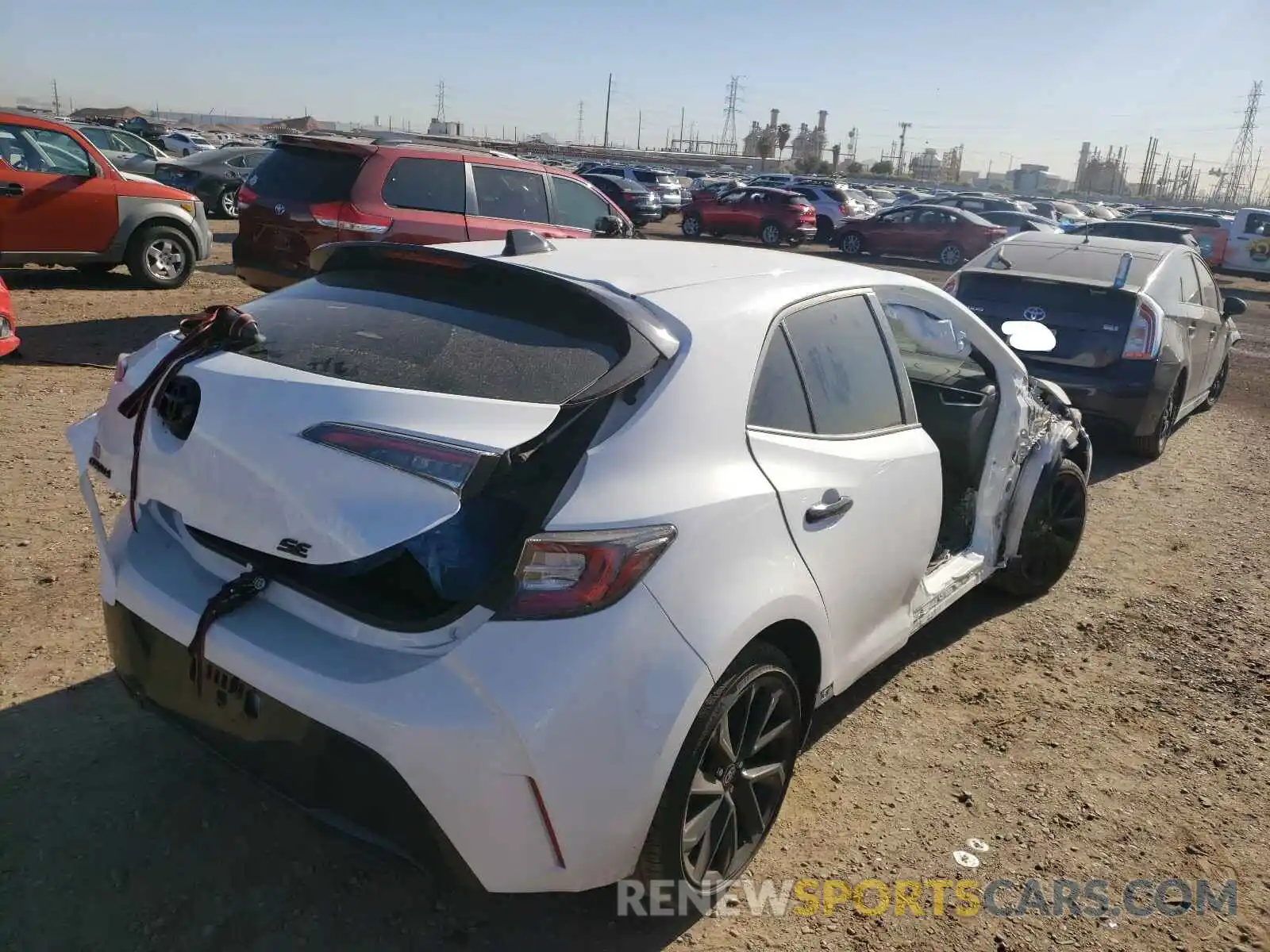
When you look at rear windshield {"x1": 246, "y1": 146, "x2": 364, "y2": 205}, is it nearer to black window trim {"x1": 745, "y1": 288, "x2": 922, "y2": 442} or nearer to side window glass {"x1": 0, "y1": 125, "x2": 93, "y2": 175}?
side window glass {"x1": 0, "y1": 125, "x2": 93, "y2": 175}

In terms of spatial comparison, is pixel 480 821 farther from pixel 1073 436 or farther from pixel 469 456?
pixel 1073 436

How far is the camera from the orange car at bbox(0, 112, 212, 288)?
966cm

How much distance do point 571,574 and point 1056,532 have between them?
3544 millimetres

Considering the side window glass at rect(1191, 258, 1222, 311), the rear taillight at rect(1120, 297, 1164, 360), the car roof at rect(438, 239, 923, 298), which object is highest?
the car roof at rect(438, 239, 923, 298)

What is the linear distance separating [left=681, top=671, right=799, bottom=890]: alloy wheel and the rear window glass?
7.36 meters

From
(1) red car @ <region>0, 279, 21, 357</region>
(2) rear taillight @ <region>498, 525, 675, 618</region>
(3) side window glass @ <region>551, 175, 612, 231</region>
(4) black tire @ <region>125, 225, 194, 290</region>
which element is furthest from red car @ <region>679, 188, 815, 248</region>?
(2) rear taillight @ <region>498, 525, 675, 618</region>

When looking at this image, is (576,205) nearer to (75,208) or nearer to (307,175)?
(307,175)

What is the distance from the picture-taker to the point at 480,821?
203 cm

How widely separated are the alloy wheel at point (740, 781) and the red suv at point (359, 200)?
677 cm

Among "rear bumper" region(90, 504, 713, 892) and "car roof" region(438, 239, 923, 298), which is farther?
"car roof" region(438, 239, 923, 298)

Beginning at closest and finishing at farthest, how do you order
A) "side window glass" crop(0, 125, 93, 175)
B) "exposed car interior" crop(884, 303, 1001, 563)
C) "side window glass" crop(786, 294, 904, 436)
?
"side window glass" crop(786, 294, 904, 436) < "exposed car interior" crop(884, 303, 1001, 563) < "side window glass" crop(0, 125, 93, 175)

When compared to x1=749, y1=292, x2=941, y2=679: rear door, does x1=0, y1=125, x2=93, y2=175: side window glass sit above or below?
above

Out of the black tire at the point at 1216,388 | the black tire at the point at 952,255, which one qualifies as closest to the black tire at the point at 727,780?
the black tire at the point at 1216,388

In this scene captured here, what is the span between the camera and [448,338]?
2473mm
